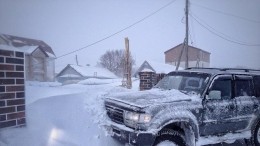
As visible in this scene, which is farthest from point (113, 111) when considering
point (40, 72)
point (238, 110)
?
point (40, 72)

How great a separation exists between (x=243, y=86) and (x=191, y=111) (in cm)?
206

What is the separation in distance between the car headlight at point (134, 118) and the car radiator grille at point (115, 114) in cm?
18

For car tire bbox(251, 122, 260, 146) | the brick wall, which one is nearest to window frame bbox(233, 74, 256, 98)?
car tire bbox(251, 122, 260, 146)

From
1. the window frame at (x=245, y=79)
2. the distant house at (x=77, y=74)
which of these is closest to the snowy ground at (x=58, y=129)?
the window frame at (x=245, y=79)

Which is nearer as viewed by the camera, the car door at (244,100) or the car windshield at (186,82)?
the car windshield at (186,82)

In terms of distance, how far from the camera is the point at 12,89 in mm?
3070

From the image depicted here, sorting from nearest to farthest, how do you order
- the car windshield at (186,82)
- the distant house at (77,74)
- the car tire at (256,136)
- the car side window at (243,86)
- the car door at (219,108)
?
the car door at (219,108) < the car windshield at (186,82) < the car side window at (243,86) < the car tire at (256,136) < the distant house at (77,74)

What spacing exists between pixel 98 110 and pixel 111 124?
2526 millimetres

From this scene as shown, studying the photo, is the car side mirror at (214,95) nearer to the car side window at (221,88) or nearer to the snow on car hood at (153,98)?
the car side window at (221,88)

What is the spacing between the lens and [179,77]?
621 centimetres

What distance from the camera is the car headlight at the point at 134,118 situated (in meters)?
4.30

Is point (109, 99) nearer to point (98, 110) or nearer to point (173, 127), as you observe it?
point (173, 127)

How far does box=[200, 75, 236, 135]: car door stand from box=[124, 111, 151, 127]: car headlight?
56.6 inches

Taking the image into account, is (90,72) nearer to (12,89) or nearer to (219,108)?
(219,108)
